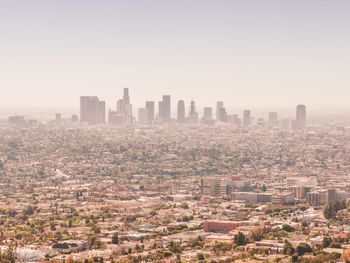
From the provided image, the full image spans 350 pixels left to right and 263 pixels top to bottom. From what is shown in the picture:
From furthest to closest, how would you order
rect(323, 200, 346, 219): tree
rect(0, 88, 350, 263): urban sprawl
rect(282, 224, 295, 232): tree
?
rect(323, 200, 346, 219): tree → rect(282, 224, 295, 232): tree → rect(0, 88, 350, 263): urban sprawl

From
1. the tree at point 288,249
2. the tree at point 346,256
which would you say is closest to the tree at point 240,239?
the tree at point 288,249

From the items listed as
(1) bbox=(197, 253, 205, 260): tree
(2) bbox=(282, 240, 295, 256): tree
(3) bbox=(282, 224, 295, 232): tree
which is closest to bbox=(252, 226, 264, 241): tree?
A: (3) bbox=(282, 224, 295, 232): tree

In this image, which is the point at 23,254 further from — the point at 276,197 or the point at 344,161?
the point at 344,161

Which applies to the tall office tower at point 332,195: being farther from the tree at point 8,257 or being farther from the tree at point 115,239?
the tree at point 8,257

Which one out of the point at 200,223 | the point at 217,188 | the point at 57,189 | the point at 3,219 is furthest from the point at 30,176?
the point at 200,223

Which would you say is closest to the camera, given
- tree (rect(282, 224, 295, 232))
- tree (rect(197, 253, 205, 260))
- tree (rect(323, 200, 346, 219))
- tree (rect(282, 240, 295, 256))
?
tree (rect(197, 253, 205, 260))

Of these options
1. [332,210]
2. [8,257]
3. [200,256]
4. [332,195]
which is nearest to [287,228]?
[332,210]

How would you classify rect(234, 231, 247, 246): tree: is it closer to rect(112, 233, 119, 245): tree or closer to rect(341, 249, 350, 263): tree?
rect(112, 233, 119, 245): tree
